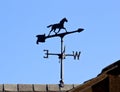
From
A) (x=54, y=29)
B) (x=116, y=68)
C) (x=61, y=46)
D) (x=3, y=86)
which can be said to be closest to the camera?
(x=116, y=68)

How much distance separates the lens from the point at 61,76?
862cm

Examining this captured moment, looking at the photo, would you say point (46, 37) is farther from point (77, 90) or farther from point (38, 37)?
point (77, 90)

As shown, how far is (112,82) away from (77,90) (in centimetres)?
44

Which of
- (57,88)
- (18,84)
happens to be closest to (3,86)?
(18,84)

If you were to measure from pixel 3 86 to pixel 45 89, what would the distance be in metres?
0.78

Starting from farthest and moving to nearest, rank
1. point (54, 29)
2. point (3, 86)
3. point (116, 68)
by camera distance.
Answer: point (54, 29) < point (3, 86) < point (116, 68)

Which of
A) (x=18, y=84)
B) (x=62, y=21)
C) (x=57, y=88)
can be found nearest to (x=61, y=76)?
(x=57, y=88)

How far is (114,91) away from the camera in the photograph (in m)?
5.40

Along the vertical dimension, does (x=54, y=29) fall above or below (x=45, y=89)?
above

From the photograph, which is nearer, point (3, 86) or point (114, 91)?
point (114, 91)

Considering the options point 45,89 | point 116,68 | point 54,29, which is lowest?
point 45,89

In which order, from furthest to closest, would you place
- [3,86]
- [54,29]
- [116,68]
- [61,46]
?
[54,29]
[61,46]
[3,86]
[116,68]

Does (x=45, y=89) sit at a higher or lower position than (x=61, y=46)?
lower

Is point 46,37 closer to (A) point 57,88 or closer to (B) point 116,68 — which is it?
(A) point 57,88
